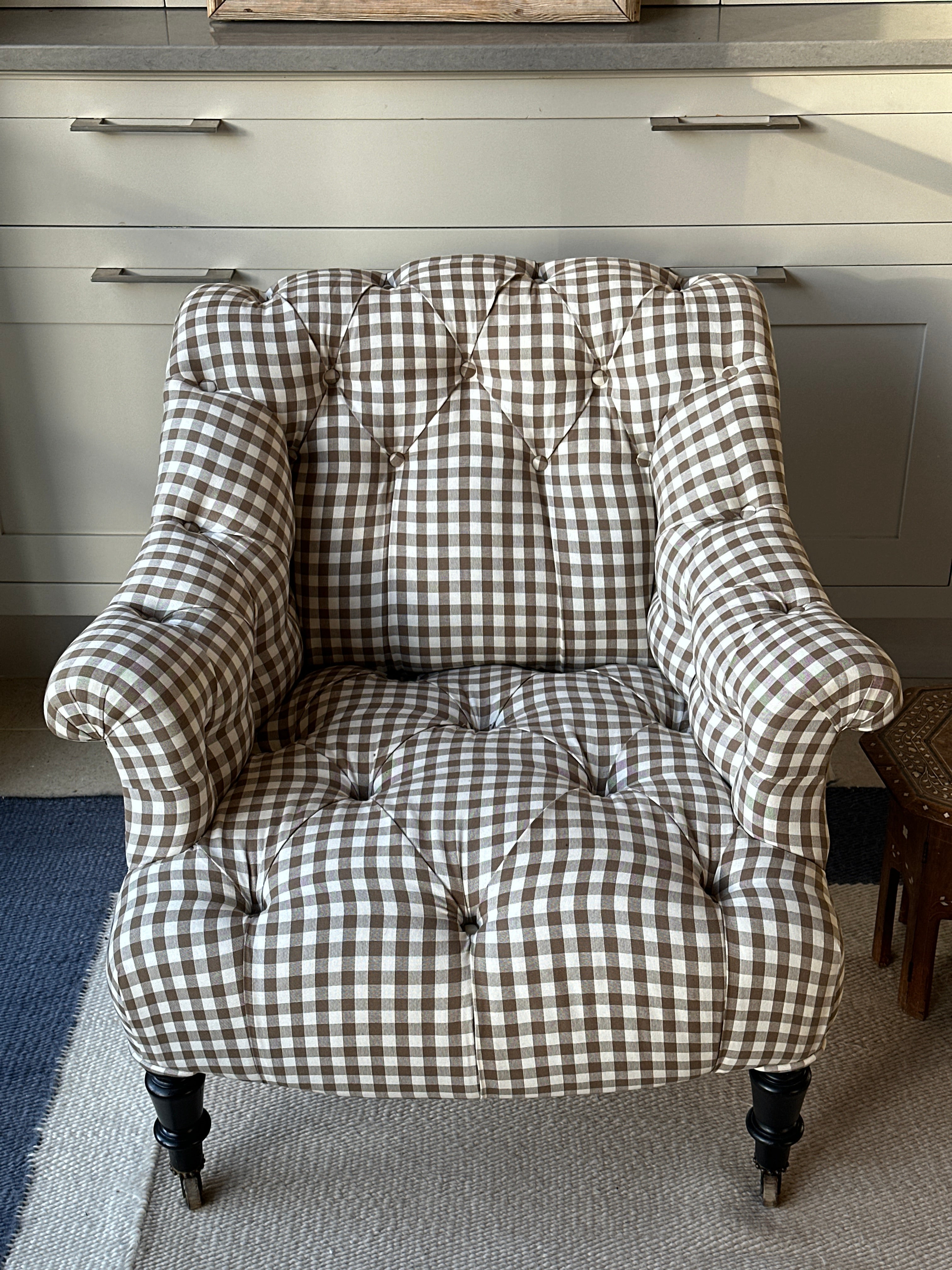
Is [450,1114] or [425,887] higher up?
[425,887]

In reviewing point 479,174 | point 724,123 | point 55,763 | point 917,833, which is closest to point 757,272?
point 724,123

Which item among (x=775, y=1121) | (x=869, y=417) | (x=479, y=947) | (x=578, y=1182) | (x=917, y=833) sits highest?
(x=869, y=417)

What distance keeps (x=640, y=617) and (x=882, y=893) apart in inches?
18.0

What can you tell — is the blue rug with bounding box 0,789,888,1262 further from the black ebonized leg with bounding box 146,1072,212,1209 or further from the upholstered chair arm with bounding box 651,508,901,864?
the upholstered chair arm with bounding box 651,508,901,864

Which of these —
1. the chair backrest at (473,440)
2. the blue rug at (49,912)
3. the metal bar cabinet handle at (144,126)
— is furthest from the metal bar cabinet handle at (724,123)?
the blue rug at (49,912)

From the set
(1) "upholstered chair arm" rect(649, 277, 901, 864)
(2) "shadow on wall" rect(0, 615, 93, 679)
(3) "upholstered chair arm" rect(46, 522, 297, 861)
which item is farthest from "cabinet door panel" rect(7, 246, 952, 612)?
(3) "upholstered chair arm" rect(46, 522, 297, 861)

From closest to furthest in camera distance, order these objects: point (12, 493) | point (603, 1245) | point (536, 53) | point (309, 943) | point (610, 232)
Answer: point (309, 943) < point (603, 1245) < point (536, 53) < point (610, 232) < point (12, 493)

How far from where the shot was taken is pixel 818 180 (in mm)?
1648

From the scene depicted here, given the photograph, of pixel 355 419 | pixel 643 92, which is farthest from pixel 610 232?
pixel 355 419

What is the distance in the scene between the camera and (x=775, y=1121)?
1.12 m

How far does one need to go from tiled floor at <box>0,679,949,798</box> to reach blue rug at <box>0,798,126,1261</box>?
33 millimetres

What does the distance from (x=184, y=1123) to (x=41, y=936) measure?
0.50 meters

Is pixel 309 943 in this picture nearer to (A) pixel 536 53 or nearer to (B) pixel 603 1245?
(B) pixel 603 1245

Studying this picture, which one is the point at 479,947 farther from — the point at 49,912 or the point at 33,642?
the point at 33,642
